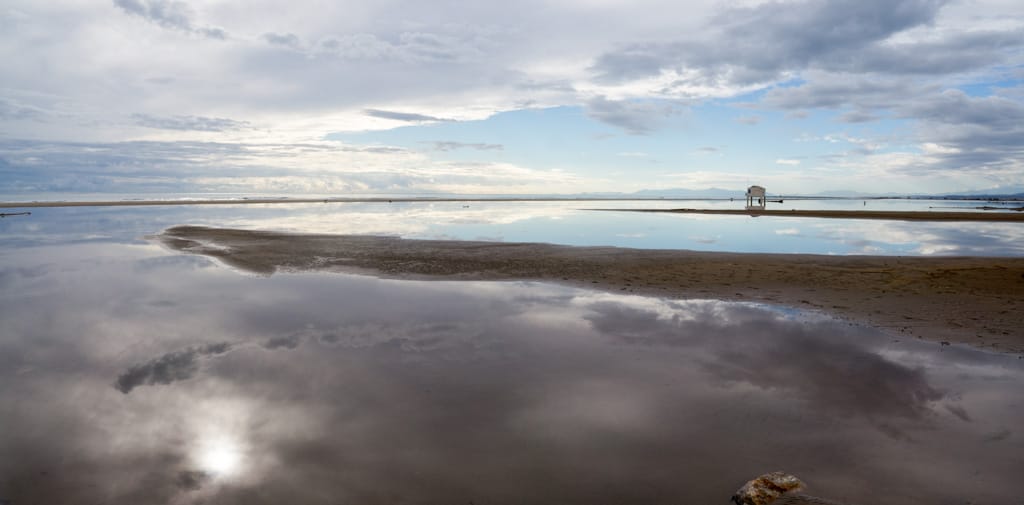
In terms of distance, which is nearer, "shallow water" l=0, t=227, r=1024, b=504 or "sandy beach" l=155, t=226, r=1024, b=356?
"shallow water" l=0, t=227, r=1024, b=504

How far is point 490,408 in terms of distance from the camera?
25.3ft

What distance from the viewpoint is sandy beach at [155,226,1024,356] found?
12984mm

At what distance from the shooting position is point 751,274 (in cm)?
1983

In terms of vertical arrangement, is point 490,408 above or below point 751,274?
below

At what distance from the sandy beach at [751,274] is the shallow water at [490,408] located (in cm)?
225

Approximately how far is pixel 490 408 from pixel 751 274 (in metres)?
15.5

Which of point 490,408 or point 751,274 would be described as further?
point 751,274

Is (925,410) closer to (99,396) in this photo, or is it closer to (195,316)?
(99,396)

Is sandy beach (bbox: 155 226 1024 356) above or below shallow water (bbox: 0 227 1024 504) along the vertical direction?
above

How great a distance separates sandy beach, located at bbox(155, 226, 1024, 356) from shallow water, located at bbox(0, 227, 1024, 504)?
2248 millimetres

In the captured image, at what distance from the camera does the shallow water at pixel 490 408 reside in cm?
577

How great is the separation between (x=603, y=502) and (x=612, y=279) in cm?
1445

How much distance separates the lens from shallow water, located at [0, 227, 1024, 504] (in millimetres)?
5766

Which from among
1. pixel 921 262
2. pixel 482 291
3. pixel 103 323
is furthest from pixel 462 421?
pixel 921 262
